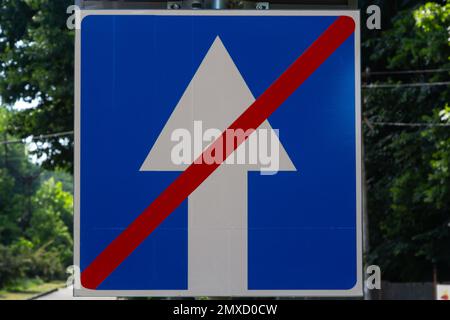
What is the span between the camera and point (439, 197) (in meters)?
21.7

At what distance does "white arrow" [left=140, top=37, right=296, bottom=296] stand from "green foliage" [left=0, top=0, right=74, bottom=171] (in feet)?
73.4

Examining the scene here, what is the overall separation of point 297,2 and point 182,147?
0.54 metres

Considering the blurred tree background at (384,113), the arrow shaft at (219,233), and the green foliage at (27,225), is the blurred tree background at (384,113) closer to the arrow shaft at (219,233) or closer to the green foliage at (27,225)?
the arrow shaft at (219,233)

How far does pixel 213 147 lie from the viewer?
245cm

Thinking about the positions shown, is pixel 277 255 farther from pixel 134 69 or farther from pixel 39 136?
pixel 39 136

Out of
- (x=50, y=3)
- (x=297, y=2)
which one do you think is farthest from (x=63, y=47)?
(x=297, y=2)

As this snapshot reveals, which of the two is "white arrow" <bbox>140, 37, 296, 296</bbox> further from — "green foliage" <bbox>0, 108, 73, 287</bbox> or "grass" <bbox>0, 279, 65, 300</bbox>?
"green foliage" <bbox>0, 108, 73, 287</bbox>

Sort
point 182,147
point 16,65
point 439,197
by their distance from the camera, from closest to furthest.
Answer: point 182,147 < point 439,197 < point 16,65

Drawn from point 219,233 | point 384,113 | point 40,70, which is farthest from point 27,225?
point 219,233

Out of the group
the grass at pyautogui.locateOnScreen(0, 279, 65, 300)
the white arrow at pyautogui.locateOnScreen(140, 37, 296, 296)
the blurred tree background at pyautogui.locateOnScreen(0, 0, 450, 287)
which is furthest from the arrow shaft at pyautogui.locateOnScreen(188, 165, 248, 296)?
the grass at pyautogui.locateOnScreen(0, 279, 65, 300)

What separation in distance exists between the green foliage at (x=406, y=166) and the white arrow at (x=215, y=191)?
19.3 m

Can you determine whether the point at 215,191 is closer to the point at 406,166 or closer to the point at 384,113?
the point at 406,166

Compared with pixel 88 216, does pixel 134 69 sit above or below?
above

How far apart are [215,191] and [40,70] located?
24642 millimetres
